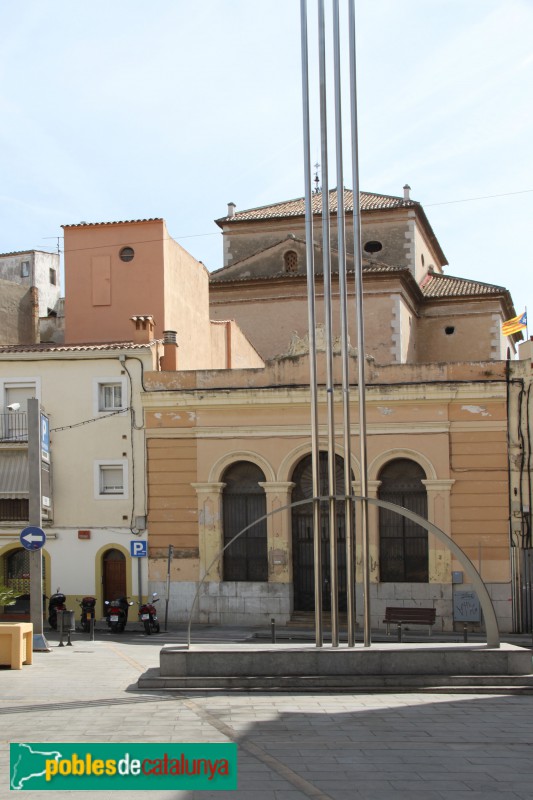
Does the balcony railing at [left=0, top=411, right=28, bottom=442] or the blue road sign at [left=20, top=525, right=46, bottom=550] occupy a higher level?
the balcony railing at [left=0, top=411, right=28, bottom=442]

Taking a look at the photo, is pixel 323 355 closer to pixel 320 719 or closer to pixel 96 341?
pixel 96 341

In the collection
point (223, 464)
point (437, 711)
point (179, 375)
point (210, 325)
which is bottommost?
point (437, 711)

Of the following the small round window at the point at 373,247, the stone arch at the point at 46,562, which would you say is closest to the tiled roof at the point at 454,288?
the small round window at the point at 373,247

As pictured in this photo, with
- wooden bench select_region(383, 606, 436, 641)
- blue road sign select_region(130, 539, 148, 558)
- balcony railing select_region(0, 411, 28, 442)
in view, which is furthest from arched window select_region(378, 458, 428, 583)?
balcony railing select_region(0, 411, 28, 442)

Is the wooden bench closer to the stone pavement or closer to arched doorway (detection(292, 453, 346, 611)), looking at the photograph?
arched doorway (detection(292, 453, 346, 611))

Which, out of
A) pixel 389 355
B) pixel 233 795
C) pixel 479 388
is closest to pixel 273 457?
pixel 479 388

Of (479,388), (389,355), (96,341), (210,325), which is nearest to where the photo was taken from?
(479,388)

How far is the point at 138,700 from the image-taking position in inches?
617

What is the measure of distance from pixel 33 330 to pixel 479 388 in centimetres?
1927

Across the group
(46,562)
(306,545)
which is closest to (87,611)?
(46,562)

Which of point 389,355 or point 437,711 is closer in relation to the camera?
point 437,711

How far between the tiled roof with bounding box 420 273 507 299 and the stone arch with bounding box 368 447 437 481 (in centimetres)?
1712

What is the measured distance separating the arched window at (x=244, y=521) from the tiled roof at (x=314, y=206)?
16.6m

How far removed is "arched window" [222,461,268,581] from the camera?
30.5 meters
